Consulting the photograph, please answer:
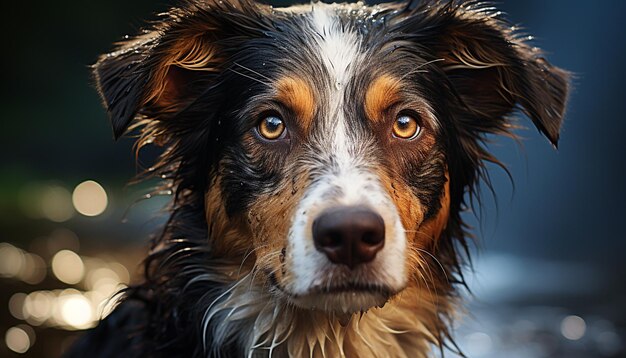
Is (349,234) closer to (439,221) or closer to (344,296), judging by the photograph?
(344,296)

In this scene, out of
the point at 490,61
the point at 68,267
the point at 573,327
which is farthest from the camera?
the point at 68,267

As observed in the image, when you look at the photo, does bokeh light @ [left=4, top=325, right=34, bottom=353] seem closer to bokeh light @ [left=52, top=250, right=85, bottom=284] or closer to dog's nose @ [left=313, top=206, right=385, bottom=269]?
bokeh light @ [left=52, top=250, right=85, bottom=284]

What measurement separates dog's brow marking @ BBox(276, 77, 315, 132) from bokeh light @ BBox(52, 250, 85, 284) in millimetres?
5089

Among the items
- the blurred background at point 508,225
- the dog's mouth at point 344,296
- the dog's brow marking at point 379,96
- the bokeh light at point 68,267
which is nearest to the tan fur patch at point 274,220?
the dog's mouth at point 344,296

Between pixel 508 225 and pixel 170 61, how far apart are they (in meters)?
6.86

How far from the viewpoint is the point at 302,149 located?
3.48 meters

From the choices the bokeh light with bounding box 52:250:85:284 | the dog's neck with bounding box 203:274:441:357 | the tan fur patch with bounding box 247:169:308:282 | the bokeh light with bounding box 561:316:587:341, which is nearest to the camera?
the tan fur patch with bounding box 247:169:308:282

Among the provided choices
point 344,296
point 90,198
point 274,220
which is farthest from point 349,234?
point 90,198

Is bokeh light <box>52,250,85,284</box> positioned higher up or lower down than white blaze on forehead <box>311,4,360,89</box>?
lower down

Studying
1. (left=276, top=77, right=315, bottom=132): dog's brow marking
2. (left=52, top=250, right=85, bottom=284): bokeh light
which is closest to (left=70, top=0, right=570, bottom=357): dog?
(left=276, top=77, right=315, bottom=132): dog's brow marking

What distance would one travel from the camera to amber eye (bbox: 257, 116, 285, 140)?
3584 millimetres

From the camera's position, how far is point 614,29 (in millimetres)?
8734

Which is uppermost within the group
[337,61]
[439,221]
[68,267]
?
[337,61]

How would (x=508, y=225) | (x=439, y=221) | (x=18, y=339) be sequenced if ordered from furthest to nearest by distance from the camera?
(x=508, y=225)
(x=18, y=339)
(x=439, y=221)
